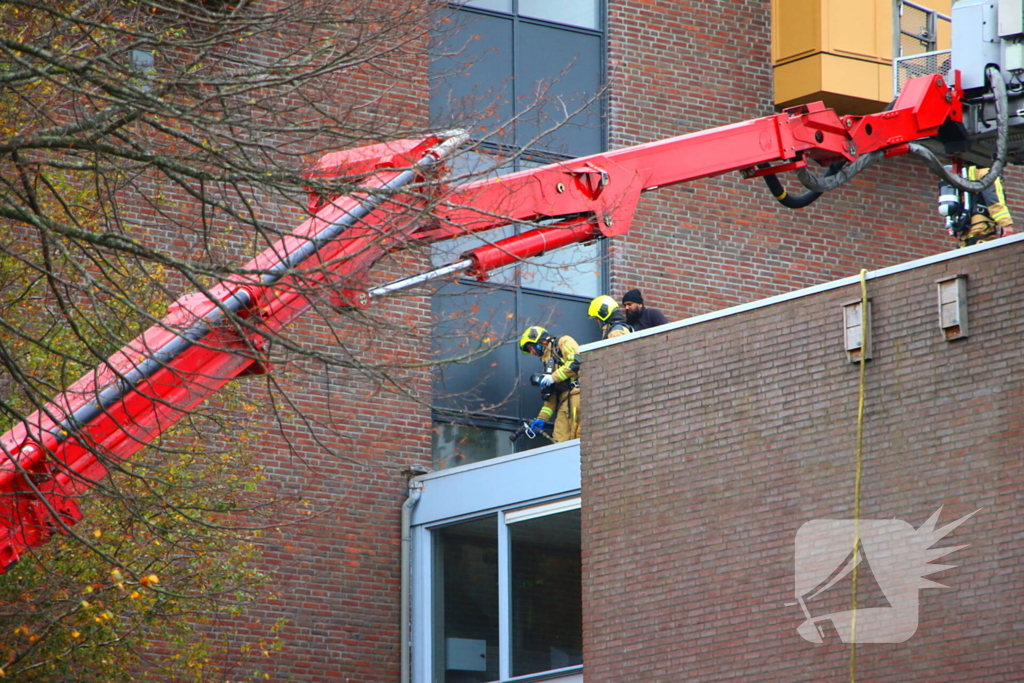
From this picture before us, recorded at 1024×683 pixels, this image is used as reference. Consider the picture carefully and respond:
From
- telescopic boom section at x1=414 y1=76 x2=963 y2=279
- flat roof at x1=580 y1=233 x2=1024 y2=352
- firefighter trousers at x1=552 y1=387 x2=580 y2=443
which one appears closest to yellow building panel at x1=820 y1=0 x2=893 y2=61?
firefighter trousers at x1=552 y1=387 x2=580 y2=443

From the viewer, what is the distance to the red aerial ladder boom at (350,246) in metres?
9.49

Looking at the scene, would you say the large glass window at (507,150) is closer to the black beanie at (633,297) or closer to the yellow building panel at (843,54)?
the black beanie at (633,297)

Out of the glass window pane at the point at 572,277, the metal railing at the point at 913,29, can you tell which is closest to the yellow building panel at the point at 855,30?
the glass window pane at the point at 572,277

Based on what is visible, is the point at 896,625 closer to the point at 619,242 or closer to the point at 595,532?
the point at 595,532

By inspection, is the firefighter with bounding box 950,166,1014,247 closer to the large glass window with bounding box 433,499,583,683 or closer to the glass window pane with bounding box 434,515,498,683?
the large glass window with bounding box 433,499,583,683

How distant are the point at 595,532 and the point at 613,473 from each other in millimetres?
507

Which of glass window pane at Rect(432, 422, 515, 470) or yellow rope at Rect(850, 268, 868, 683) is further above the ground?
glass window pane at Rect(432, 422, 515, 470)

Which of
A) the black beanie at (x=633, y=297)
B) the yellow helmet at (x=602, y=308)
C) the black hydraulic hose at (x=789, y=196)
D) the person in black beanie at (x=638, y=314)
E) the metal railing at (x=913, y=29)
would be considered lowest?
the black hydraulic hose at (x=789, y=196)

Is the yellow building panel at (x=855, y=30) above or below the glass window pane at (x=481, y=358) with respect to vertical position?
above

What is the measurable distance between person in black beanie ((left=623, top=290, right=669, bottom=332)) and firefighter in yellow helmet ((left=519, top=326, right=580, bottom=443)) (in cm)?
74

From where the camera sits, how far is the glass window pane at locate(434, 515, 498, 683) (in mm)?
17078

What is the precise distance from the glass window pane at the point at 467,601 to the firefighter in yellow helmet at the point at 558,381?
127 centimetres

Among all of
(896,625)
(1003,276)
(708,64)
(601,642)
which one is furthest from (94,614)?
(708,64)

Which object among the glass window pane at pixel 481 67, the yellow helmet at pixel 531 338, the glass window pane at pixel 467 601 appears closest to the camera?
the glass window pane at pixel 467 601
